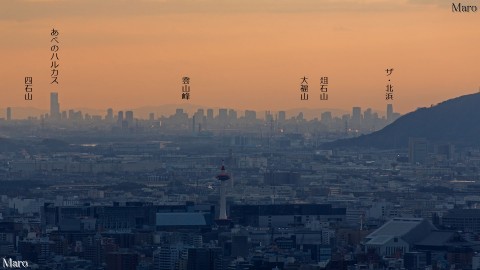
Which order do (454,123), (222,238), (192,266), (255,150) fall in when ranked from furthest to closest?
1. (454,123)
2. (255,150)
3. (222,238)
4. (192,266)

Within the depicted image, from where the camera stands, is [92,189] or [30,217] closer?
[30,217]

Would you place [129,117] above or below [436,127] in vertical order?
above

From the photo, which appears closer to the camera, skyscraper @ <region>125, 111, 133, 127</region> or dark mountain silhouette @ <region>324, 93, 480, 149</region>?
dark mountain silhouette @ <region>324, 93, 480, 149</region>

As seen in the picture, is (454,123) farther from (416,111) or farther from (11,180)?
(11,180)

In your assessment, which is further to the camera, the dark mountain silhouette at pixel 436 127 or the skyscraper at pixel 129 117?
the skyscraper at pixel 129 117

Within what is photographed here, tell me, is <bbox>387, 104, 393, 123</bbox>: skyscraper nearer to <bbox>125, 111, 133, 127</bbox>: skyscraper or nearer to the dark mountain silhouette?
the dark mountain silhouette

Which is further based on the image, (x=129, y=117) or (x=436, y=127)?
(x=129, y=117)

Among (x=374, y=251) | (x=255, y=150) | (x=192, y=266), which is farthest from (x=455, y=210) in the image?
(x=255, y=150)

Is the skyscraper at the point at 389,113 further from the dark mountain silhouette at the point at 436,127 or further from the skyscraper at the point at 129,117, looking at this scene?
the skyscraper at the point at 129,117
